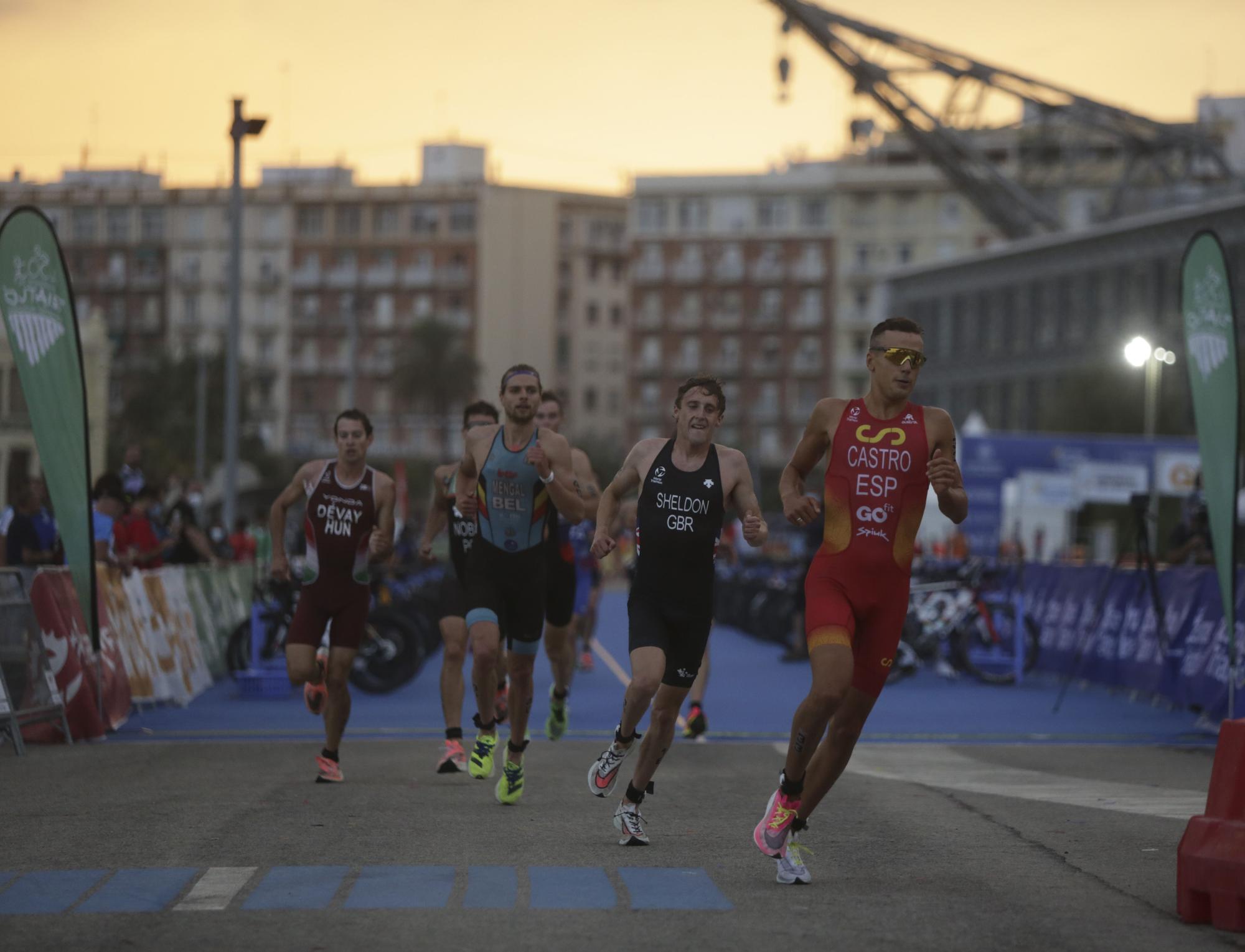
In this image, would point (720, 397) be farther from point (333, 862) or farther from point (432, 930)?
point (432, 930)

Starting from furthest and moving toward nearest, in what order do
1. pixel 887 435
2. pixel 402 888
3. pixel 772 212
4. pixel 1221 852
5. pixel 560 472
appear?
pixel 772 212 → pixel 560 472 → pixel 887 435 → pixel 402 888 → pixel 1221 852

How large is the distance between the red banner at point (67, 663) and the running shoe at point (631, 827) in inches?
236

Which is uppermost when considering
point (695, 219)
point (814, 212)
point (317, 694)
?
point (814, 212)

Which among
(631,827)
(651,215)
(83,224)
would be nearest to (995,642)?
(631,827)

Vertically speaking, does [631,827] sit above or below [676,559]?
below

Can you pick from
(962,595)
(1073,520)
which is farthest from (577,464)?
(1073,520)

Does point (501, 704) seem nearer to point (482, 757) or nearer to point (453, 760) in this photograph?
point (453, 760)

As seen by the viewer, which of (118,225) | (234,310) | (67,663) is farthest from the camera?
(118,225)

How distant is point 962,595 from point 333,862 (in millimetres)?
15215

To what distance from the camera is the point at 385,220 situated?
123875 mm

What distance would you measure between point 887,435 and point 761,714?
9.67m

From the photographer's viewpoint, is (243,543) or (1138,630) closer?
(1138,630)

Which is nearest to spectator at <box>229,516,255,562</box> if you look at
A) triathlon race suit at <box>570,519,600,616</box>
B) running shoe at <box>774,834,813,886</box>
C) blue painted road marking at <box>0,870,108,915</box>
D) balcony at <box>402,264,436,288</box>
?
triathlon race suit at <box>570,519,600,616</box>

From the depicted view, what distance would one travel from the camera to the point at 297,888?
753 centimetres
